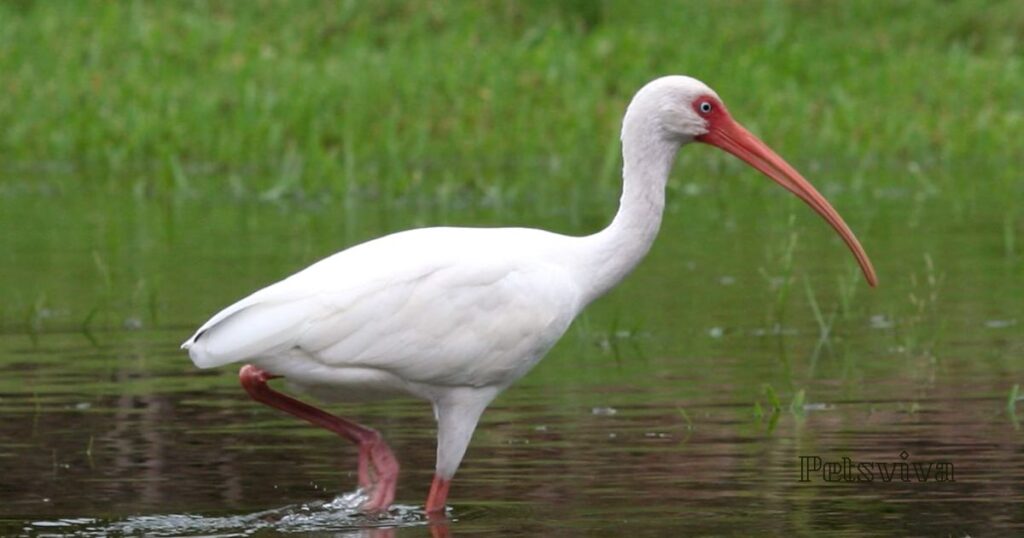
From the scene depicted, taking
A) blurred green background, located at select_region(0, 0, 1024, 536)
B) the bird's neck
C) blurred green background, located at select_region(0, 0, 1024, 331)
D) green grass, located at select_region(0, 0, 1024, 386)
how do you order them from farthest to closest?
blurred green background, located at select_region(0, 0, 1024, 331), green grass, located at select_region(0, 0, 1024, 386), blurred green background, located at select_region(0, 0, 1024, 536), the bird's neck

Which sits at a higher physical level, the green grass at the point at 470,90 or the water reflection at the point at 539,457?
the green grass at the point at 470,90

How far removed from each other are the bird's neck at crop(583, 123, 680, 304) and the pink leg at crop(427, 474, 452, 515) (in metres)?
0.84

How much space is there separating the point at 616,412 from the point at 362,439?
6.23 feet

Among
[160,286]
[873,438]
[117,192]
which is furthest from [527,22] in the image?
[873,438]

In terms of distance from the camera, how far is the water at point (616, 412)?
8.13m

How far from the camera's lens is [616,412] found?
1002cm

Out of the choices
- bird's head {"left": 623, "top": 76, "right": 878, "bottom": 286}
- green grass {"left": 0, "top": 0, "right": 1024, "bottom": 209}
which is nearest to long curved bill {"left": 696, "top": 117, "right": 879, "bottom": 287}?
bird's head {"left": 623, "top": 76, "right": 878, "bottom": 286}

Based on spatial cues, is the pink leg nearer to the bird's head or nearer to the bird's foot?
the bird's foot

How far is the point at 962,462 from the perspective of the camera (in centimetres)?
874

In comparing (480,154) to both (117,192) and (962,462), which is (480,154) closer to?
(117,192)

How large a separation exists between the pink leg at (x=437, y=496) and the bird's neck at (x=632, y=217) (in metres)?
0.84

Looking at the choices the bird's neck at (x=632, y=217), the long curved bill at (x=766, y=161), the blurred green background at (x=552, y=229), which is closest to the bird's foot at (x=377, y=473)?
the blurred green background at (x=552, y=229)

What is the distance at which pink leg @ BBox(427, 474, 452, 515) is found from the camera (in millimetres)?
8102

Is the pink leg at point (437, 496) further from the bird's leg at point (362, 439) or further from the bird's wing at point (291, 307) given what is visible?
the bird's wing at point (291, 307)
